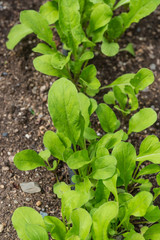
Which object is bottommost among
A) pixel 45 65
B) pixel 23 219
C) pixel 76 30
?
pixel 23 219

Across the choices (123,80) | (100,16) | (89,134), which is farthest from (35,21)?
(89,134)

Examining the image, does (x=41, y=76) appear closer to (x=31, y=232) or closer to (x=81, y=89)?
(x=81, y=89)

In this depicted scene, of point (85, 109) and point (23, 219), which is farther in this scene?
point (85, 109)

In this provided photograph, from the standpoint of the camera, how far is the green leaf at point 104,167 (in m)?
1.26

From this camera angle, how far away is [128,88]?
156 centimetres

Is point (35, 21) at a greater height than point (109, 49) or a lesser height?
greater

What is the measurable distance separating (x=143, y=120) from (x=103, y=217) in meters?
0.54

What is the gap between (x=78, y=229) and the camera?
45.9 inches

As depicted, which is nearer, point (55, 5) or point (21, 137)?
point (21, 137)

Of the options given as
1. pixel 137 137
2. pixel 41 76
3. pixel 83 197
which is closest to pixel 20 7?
pixel 41 76

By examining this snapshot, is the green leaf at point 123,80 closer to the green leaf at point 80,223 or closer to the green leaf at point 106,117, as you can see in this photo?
the green leaf at point 106,117

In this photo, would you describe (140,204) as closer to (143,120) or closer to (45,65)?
(143,120)

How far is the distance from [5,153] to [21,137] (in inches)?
4.3

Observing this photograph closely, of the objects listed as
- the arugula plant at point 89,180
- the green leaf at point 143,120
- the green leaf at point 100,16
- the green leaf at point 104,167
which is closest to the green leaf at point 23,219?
the arugula plant at point 89,180
